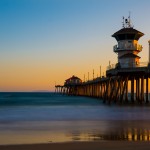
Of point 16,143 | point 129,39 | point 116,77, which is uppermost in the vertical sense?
point 129,39

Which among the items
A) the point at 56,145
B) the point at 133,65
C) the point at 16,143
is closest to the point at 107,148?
the point at 56,145

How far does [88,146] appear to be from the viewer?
513 inches

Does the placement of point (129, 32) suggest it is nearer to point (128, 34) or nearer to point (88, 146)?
point (128, 34)

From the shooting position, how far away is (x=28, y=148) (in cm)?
1262

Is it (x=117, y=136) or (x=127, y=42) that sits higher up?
(x=127, y=42)

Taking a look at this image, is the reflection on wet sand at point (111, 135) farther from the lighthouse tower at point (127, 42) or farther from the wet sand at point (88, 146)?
the lighthouse tower at point (127, 42)

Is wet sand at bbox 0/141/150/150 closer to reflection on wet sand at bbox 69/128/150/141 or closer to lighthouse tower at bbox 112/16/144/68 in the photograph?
reflection on wet sand at bbox 69/128/150/141

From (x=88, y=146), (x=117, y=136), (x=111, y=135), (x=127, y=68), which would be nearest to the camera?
(x=88, y=146)

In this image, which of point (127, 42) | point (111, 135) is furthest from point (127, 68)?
point (111, 135)

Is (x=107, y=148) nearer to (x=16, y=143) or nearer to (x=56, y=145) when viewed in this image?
(x=56, y=145)

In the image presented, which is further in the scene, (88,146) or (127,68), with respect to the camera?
(127,68)

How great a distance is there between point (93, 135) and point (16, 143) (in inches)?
146

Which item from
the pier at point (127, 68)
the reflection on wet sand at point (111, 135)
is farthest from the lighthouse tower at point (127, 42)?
the reflection on wet sand at point (111, 135)

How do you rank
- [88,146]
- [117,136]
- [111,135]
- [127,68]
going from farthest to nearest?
[127,68] < [111,135] < [117,136] < [88,146]
